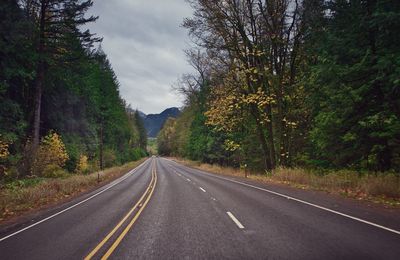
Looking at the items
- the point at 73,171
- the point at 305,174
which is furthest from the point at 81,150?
the point at 305,174

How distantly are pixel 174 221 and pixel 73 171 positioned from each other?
29.7 metres

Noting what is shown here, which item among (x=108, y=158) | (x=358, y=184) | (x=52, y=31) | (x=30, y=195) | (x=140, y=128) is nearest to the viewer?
(x=358, y=184)

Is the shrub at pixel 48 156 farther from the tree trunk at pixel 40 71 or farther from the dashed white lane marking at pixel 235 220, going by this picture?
the dashed white lane marking at pixel 235 220

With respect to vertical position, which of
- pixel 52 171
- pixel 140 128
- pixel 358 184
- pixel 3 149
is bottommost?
pixel 52 171

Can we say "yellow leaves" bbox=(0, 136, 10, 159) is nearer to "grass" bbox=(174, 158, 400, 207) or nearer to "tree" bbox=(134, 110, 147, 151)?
"grass" bbox=(174, 158, 400, 207)

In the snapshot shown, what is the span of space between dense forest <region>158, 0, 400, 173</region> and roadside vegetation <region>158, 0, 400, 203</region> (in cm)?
6

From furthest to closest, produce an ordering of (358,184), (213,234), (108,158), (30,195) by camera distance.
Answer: (108,158) < (30,195) < (358,184) < (213,234)

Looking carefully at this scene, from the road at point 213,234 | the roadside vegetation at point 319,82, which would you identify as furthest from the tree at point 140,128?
the road at point 213,234

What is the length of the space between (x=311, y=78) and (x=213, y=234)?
45.8 ft

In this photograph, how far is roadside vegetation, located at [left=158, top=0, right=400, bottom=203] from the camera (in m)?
13.9

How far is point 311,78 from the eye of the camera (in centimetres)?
1883

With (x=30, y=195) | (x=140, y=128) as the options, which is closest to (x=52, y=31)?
(x=30, y=195)

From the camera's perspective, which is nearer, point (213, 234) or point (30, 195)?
point (213, 234)

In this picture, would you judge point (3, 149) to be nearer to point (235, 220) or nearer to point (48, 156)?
point (48, 156)
